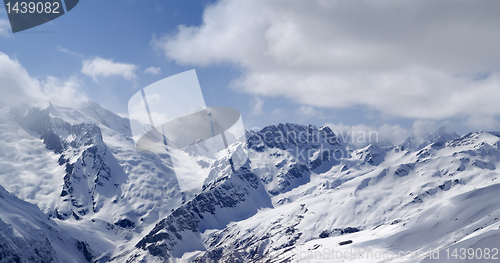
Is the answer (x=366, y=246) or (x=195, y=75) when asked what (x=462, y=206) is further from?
(x=195, y=75)

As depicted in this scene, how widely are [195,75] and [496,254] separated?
72.3 meters

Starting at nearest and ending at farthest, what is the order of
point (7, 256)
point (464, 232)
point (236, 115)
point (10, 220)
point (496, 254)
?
point (236, 115) → point (496, 254) → point (464, 232) → point (7, 256) → point (10, 220)

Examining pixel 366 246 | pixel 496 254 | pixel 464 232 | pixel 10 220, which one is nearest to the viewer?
pixel 496 254

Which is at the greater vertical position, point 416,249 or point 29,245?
point 29,245

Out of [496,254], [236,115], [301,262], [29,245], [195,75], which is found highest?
[195,75]

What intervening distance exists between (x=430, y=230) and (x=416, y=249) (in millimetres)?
18036

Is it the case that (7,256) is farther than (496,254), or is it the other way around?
(7,256)

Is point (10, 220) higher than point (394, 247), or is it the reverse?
point (10, 220)

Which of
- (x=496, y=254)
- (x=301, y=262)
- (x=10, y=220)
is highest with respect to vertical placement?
(x=10, y=220)

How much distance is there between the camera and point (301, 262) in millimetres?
148500

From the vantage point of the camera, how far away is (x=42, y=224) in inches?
7554

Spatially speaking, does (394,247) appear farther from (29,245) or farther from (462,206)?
(29,245)

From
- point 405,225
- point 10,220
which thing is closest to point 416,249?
point 405,225

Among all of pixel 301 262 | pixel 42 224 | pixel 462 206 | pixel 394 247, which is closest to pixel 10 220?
pixel 42 224
